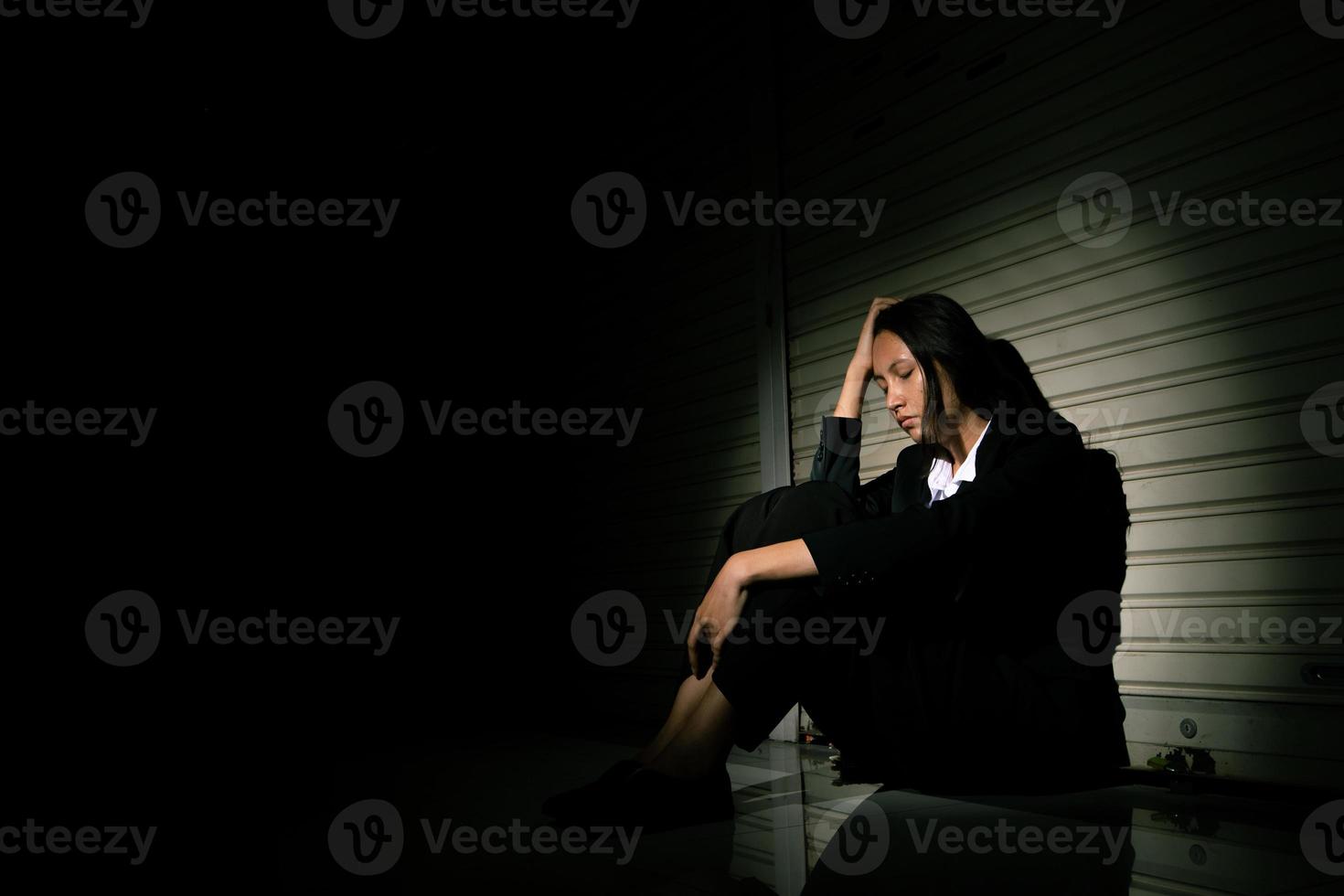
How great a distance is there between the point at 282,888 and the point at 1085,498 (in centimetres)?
185

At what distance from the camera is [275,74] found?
222 inches

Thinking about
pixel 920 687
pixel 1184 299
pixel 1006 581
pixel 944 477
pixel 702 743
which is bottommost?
pixel 702 743

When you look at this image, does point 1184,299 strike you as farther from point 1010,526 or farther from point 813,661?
point 813,661

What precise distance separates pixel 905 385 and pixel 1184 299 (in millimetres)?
806

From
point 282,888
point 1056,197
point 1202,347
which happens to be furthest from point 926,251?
point 282,888

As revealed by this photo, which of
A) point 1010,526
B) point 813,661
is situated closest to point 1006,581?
point 1010,526

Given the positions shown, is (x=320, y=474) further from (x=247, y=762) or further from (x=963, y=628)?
(x=963, y=628)

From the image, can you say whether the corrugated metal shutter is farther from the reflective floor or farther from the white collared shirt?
the white collared shirt

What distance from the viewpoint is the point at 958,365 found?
2477 mm

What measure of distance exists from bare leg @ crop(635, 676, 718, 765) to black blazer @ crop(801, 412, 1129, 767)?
15.9 inches

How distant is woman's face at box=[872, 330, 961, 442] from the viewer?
8.24 ft

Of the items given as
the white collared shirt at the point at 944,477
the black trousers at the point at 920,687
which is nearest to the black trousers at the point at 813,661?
the black trousers at the point at 920,687

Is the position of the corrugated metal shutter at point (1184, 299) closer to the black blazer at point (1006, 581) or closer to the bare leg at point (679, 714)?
the black blazer at point (1006, 581)

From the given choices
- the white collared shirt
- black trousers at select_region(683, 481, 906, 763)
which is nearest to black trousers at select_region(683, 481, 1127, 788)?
black trousers at select_region(683, 481, 906, 763)
